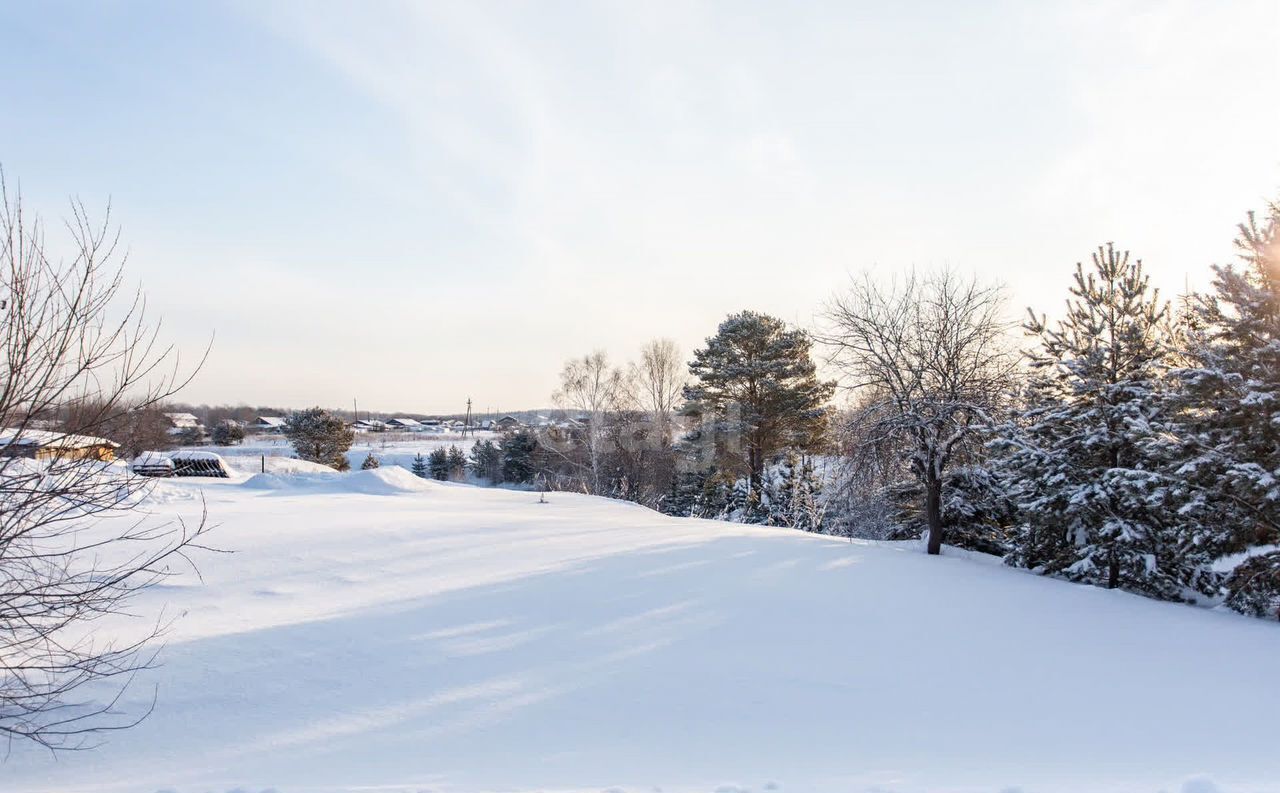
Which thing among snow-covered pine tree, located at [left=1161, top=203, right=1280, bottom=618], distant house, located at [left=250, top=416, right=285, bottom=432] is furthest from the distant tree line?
distant house, located at [left=250, top=416, right=285, bottom=432]

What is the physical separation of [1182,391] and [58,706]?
13082 millimetres

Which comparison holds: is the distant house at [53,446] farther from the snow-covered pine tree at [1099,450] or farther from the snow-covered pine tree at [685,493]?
the snow-covered pine tree at [685,493]

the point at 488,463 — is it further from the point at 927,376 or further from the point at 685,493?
the point at 927,376

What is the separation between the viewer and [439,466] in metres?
49.1

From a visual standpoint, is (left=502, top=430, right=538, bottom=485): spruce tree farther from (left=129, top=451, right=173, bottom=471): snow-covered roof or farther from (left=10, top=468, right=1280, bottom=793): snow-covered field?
(left=10, top=468, right=1280, bottom=793): snow-covered field

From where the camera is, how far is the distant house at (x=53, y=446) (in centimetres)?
441

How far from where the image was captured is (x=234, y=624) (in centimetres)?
627

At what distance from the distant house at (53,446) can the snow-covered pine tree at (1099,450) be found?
37.5ft

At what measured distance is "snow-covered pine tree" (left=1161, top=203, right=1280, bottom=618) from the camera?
27.9 feet

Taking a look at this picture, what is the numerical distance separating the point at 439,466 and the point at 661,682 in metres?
45.8

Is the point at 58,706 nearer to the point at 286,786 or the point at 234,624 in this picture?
the point at 234,624

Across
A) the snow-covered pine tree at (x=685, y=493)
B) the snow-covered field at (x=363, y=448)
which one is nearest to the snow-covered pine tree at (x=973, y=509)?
the snow-covered pine tree at (x=685, y=493)

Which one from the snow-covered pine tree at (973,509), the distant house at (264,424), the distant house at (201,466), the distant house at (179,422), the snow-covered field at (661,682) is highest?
the distant house at (264,424)

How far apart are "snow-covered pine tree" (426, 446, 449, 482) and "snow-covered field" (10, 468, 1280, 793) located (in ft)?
132
